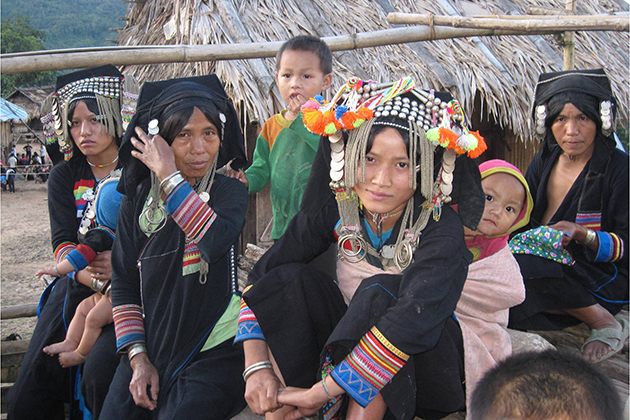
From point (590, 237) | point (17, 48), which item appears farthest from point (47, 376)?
point (17, 48)

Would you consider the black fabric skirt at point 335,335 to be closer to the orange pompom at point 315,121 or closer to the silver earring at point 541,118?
the orange pompom at point 315,121

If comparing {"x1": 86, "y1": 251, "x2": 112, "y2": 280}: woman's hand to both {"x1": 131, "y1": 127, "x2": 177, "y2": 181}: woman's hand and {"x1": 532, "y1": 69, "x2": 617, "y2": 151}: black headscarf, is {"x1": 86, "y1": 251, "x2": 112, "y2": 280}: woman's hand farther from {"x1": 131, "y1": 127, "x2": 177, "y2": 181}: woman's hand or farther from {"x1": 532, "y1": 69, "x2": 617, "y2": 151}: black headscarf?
{"x1": 532, "y1": 69, "x2": 617, "y2": 151}: black headscarf

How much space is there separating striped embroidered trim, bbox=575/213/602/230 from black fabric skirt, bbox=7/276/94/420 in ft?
10.0

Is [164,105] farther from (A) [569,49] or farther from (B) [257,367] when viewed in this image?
(A) [569,49]

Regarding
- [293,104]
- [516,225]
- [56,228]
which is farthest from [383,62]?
[56,228]

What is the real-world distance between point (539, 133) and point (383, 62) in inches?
94.2

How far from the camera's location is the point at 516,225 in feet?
9.54

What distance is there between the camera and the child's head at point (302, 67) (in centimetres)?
309

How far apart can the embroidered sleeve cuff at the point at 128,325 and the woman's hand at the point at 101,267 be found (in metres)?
0.51

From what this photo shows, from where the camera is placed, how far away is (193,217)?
2.15 m

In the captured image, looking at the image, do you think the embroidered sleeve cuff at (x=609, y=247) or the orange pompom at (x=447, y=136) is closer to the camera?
the orange pompom at (x=447, y=136)

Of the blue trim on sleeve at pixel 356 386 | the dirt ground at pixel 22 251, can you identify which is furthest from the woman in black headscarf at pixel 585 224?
the dirt ground at pixel 22 251

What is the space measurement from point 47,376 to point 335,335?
1.91 m

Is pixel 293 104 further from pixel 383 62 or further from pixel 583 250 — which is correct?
pixel 383 62
